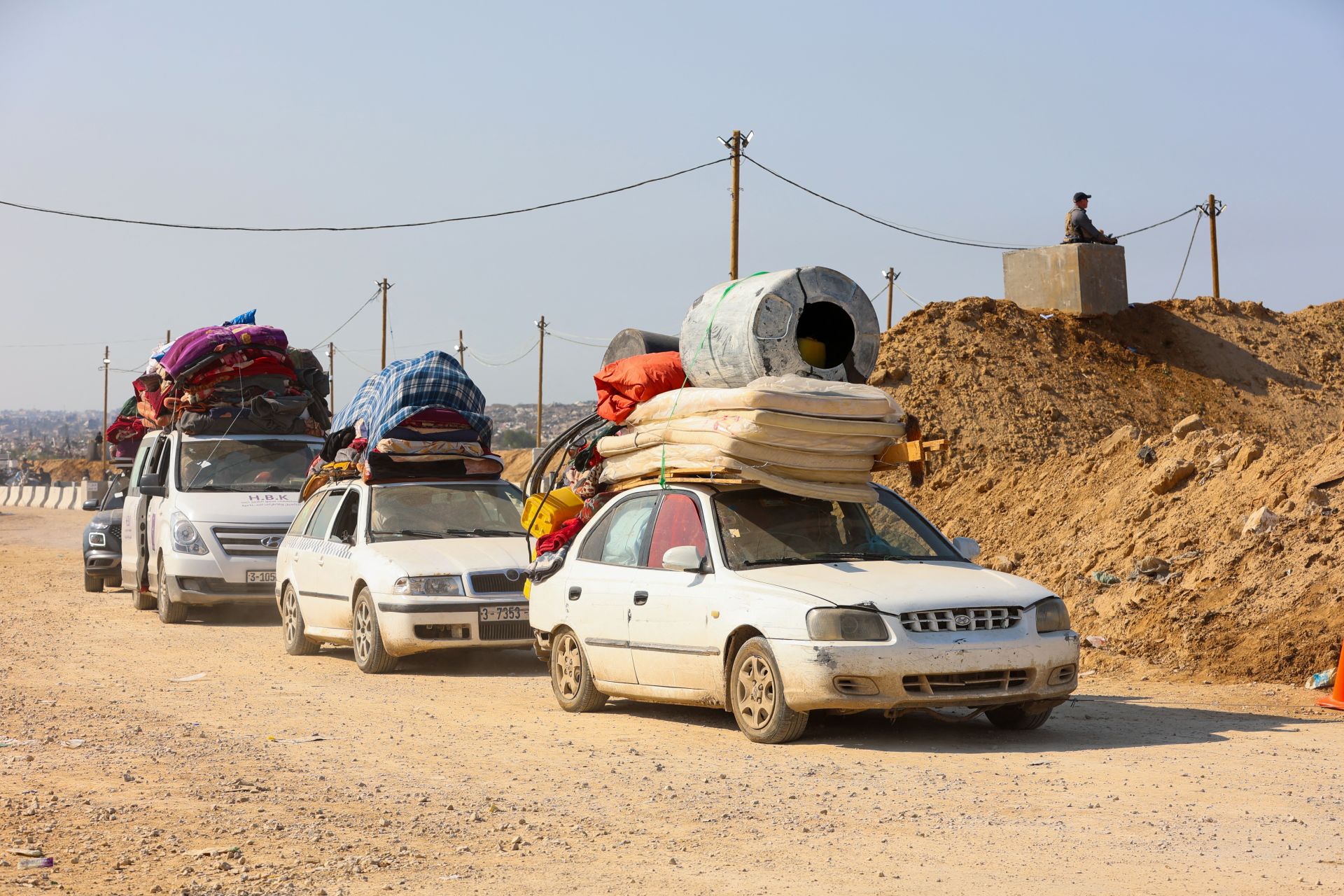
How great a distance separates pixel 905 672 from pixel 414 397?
7.84m

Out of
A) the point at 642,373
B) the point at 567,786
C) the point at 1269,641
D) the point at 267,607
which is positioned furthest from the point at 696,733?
the point at 267,607

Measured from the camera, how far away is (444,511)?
1389 centimetres

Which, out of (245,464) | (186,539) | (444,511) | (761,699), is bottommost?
(761,699)

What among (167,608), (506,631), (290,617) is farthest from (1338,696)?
(167,608)

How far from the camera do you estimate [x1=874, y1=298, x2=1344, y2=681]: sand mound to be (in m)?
13.0

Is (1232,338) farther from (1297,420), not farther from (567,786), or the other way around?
(567,786)

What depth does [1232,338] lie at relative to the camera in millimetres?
31656

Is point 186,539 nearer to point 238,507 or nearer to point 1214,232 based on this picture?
point 238,507

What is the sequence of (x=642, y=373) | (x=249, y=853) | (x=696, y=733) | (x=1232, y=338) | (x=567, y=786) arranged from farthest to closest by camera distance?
(x=1232, y=338)
(x=642, y=373)
(x=696, y=733)
(x=567, y=786)
(x=249, y=853)

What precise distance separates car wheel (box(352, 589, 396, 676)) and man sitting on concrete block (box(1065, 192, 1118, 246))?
1922 centimetres

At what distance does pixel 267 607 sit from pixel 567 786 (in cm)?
1267

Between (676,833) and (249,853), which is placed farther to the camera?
(676,833)

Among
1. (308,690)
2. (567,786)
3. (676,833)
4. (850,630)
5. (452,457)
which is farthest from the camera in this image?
(452,457)

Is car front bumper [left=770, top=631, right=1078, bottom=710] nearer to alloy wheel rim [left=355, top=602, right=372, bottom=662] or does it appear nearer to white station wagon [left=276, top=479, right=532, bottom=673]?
white station wagon [left=276, top=479, right=532, bottom=673]
